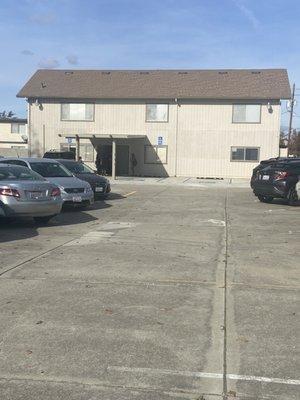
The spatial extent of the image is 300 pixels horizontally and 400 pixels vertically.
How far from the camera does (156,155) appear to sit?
3869 centimetres

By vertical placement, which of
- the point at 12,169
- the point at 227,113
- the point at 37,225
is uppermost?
the point at 227,113

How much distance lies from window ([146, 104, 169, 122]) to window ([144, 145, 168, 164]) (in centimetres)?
191

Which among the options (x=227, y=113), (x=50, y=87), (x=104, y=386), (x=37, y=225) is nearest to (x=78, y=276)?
(x=104, y=386)

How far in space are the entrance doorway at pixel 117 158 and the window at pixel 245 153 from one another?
745 cm

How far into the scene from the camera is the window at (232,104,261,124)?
3734 cm

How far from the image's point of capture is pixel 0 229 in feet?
40.1

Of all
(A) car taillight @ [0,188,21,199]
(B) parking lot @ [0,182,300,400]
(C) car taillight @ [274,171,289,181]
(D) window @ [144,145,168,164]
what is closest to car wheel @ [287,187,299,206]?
(C) car taillight @ [274,171,289,181]

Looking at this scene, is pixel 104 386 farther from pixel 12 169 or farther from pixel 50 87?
pixel 50 87

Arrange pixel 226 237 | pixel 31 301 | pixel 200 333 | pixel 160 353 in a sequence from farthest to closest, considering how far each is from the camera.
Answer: pixel 226 237 → pixel 31 301 → pixel 200 333 → pixel 160 353

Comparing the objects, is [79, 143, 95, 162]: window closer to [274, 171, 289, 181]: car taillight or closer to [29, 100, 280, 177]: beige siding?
[29, 100, 280, 177]: beige siding

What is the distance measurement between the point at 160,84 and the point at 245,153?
7.89m

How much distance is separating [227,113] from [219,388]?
113ft

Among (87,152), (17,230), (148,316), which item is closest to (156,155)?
(87,152)

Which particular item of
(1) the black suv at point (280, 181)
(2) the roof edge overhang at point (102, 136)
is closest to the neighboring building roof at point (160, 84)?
(2) the roof edge overhang at point (102, 136)
